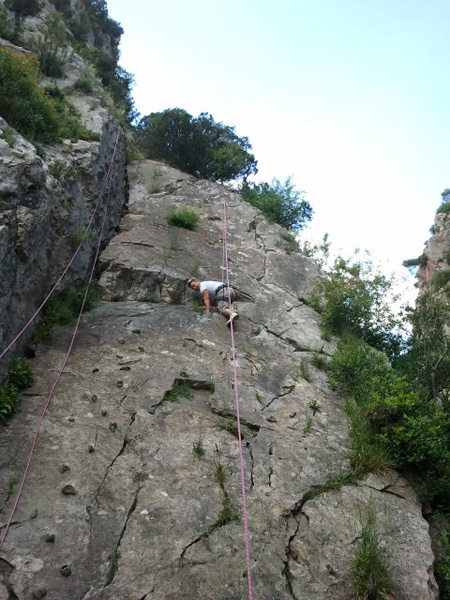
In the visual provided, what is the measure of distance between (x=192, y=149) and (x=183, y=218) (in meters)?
6.74

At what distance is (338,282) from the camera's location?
34.2 ft

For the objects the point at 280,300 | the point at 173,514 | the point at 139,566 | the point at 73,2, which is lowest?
the point at 139,566

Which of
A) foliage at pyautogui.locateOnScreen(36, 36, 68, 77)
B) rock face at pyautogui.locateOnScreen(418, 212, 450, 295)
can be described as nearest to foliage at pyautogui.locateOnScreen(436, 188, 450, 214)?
rock face at pyautogui.locateOnScreen(418, 212, 450, 295)

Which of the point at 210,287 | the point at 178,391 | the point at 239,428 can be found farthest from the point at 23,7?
the point at 239,428

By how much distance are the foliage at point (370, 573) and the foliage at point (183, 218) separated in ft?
29.2

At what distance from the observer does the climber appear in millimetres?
8898

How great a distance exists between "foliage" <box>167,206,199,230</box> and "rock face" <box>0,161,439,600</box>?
3.04 meters

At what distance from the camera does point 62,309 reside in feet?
24.6

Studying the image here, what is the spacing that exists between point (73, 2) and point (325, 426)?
23434 millimetres

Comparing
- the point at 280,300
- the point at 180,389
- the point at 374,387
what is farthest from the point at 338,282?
the point at 180,389

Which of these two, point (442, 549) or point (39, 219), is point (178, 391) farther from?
point (442, 549)

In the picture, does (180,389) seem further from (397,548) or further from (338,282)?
(338,282)

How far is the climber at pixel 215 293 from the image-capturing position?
29.2ft

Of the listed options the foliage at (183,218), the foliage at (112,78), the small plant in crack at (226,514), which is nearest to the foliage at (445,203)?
the foliage at (112,78)
